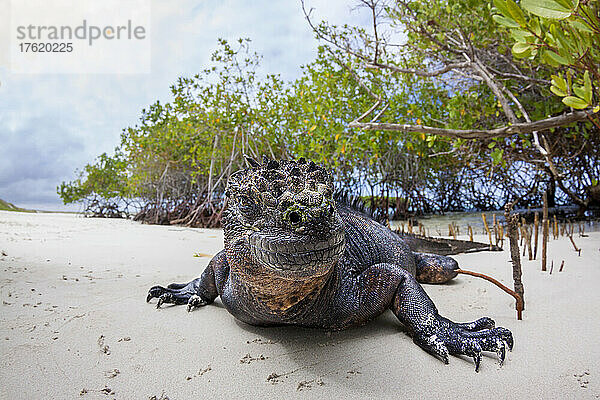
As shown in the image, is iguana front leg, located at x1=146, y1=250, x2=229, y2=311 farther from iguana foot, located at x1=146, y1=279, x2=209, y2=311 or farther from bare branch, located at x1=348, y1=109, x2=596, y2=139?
bare branch, located at x1=348, y1=109, x2=596, y2=139

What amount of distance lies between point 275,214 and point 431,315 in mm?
955

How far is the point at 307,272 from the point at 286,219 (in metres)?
0.20

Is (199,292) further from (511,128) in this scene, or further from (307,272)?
(511,128)

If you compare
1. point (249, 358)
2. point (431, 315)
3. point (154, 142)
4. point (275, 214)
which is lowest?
point (249, 358)

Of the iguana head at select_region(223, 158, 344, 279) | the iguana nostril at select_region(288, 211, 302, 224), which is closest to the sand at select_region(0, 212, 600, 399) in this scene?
the iguana head at select_region(223, 158, 344, 279)

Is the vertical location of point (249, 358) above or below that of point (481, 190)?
below

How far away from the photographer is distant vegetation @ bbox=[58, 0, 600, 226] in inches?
174

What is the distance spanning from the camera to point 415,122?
8.80m

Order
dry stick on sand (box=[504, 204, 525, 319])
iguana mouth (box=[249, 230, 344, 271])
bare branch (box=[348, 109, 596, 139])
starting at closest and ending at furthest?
1. iguana mouth (box=[249, 230, 344, 271])
2. dry stick on sand (box=[504, 204, 525, 319])
3. bare branch (box=[348, 109, 596, 139])

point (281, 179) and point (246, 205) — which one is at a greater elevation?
point (281, 179)

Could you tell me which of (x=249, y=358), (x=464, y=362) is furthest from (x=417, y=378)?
(x=249, y=358)

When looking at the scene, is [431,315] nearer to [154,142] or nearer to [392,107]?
[392,107]

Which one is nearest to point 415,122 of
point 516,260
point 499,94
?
point 499,94

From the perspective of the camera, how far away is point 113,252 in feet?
14.2
